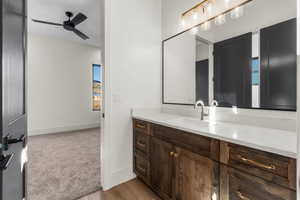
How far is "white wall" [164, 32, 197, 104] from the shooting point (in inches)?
78.3

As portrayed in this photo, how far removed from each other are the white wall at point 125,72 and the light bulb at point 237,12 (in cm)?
113

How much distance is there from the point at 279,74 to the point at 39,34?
17.8ft

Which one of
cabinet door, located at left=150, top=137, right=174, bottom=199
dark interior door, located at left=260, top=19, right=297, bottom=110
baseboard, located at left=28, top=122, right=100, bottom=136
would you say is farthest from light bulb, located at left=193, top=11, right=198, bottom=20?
baseboard, located at left=28, top=122, right=100, bottom=136

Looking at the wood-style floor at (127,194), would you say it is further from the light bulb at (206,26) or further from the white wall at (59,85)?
the white wall at (59,85)

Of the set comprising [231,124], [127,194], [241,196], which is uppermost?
[231,124]

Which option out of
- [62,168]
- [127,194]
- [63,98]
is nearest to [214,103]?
[127,194]

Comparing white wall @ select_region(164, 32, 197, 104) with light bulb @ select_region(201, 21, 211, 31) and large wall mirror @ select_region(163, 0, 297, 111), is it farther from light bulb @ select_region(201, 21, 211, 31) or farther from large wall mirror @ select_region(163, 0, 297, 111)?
light bulb @ select_region(201, 21, 211, 31)

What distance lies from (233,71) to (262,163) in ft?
3.28

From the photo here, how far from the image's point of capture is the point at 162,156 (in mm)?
1585

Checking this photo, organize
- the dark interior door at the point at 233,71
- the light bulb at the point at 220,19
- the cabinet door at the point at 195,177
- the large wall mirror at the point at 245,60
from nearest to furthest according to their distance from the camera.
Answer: the cabinet door at the point at 195,177, the large wall mirror at the point at 245,60, the dark interior door at the point at 233,71, the light bulb at the point at 220,19

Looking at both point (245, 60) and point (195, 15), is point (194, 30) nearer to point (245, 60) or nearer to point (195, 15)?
point (195, 15)

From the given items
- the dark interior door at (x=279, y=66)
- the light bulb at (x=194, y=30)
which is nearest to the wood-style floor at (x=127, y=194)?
the dark interior door at (x=279, y=66)

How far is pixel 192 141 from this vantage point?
1.24 meters

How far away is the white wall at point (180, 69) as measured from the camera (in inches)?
78.3
